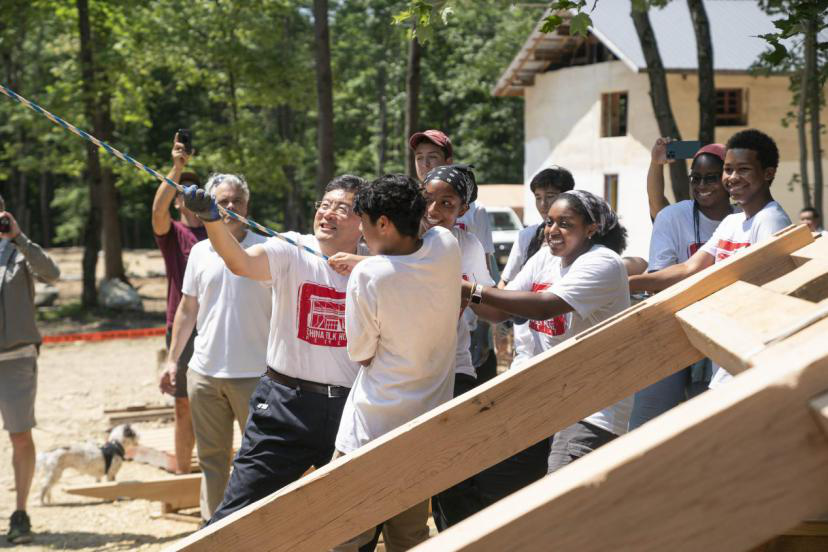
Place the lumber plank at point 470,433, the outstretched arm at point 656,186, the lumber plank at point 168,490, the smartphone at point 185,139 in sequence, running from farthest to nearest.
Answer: the lumber plank at point 168,490 → the outstretched arm at point 656,186 → the smartphone at point 185,139 → the lumber plank at point 470,433

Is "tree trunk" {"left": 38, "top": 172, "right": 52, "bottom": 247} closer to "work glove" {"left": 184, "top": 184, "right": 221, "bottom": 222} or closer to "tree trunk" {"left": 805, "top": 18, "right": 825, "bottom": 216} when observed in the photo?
"tree trunk" {"left": 805, "top": 18, "right": 825, "bottom": 216}

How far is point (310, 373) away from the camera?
395cm

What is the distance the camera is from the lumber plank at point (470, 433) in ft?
6.48

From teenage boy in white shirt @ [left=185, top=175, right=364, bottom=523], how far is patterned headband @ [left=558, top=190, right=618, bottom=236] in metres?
0.93

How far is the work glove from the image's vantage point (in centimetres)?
353

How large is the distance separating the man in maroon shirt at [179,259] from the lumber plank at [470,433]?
168 inches

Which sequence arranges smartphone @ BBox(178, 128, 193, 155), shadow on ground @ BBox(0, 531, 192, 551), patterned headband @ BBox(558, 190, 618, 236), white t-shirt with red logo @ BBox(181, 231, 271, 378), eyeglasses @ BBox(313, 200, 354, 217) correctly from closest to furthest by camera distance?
patterned headband @ BBox(558, 190, 618, 236), eyeglasses @ BBox(313, 200, 354, 217), smartphone @ BBox(178, 128, 193, 155), white t-shirt with red logo @ BBox(181, 231, 271, 378), shadow on ground @ BBox(0, 531, 192, 551)

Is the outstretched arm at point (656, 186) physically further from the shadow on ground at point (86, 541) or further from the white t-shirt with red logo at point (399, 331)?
the shadow on ground at point (86, 541)

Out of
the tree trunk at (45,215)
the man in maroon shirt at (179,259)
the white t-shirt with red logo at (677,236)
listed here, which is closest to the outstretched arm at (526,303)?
the white t-shirt with red logo at (677,236)

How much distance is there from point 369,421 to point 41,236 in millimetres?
55336

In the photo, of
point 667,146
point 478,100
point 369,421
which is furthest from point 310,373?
point 478,100

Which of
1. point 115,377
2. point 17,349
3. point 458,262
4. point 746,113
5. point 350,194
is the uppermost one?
point 746,113

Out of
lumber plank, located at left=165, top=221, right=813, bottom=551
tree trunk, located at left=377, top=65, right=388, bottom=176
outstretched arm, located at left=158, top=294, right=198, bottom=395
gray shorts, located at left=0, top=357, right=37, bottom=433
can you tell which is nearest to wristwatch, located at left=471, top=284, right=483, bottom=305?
lumber plank, located at left=165, top=221, right=813, bottom=551

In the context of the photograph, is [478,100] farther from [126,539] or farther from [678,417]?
[678,417]
